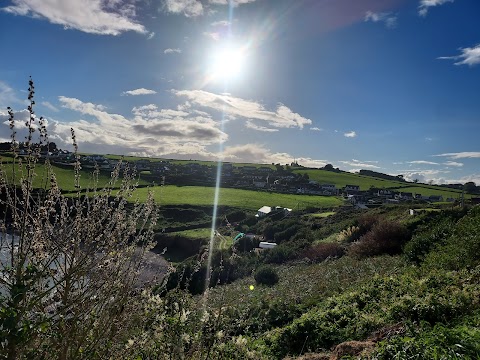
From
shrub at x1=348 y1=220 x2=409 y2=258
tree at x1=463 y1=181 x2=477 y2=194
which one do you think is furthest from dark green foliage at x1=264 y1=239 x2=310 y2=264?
tree at x1=463 y1=181 x2=477 y2=194

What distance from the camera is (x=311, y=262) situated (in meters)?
25.0

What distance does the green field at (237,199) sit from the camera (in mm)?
63000

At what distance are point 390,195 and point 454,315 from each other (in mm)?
84195

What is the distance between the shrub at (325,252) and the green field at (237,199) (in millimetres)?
35819

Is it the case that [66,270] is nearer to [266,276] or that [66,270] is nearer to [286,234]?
[266,276]

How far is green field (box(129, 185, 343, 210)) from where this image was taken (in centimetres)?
6300

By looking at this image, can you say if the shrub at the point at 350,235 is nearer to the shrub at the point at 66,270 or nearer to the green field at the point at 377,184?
the shrub at the point at 66,270

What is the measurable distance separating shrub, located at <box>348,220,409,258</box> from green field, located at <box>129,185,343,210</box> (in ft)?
137

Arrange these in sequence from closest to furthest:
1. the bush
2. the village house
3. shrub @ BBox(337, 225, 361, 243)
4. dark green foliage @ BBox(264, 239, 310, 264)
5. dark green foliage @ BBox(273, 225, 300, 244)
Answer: the bush
shrub @ BBox(337, 225, 361, 243)
dark green foliage @ BBox(264, 239, 310, 264)
dark green foliage @ BBox(273, 225, 300, 244)
the village house

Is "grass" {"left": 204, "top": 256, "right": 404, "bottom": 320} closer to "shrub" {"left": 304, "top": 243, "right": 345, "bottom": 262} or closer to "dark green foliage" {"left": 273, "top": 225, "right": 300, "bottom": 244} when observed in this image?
"shrub" {"left": 304, "top": 243, "right": 345, "bottom": 262}

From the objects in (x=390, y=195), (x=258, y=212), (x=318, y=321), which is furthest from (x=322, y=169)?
(x=318, y=321)

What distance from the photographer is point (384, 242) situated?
20.2 metres

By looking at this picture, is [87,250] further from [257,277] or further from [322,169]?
[322,169]

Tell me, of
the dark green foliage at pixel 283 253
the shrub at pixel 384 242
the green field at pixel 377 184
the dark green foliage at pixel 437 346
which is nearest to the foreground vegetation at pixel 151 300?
the dark green foliage at pixel 437 346
